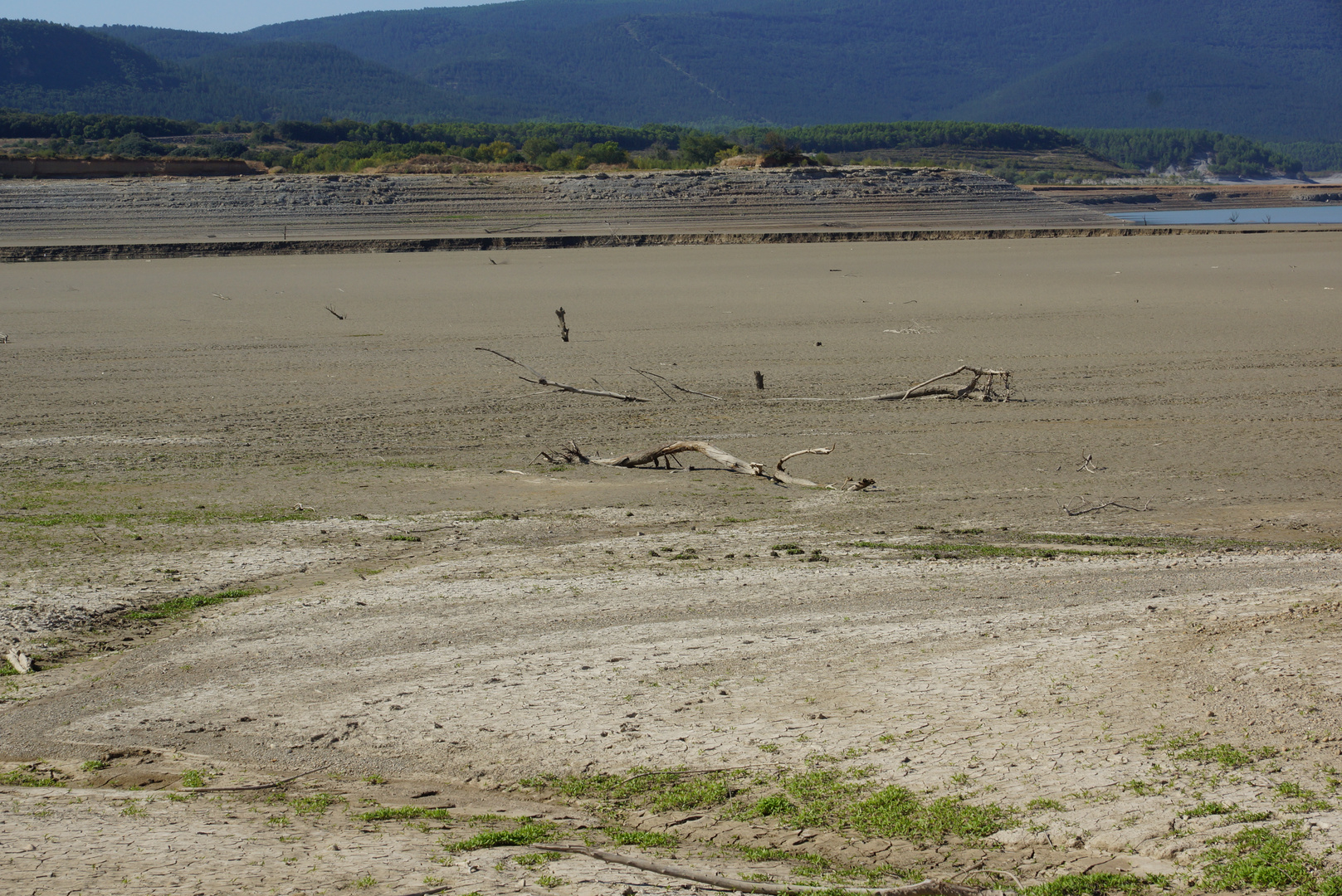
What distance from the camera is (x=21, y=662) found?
568 centimetres

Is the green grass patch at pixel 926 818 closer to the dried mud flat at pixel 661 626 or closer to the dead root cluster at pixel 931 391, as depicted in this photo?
the dried mud flat at pixel 661 626

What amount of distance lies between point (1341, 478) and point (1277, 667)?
5369 mm

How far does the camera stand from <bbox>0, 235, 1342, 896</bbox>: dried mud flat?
162 inches

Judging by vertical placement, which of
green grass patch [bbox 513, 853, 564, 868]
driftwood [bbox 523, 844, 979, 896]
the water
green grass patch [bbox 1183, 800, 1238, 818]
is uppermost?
the water

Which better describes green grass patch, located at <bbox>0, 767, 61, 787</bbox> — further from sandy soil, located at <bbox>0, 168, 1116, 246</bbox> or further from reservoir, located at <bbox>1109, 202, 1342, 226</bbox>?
reservoir, located at <bbox>1109, 202, 1342, 226</bbox>

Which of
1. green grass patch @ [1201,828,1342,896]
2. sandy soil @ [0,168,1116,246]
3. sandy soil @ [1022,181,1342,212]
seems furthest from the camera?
sandy soil @ [1022,181,1342,212]

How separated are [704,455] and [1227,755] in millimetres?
6543

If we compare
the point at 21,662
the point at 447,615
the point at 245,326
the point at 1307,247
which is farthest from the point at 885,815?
the point at 1307,247

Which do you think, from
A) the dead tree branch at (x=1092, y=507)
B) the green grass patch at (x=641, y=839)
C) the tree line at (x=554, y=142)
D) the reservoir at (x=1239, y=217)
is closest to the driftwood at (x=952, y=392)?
the dead tree branch at (x=1092, y=507)

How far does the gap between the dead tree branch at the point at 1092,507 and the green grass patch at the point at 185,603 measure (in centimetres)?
577

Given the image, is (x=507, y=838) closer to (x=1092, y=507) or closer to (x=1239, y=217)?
(x=1092, y=507)

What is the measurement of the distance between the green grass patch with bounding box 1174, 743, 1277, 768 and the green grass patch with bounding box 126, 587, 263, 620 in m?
4.99

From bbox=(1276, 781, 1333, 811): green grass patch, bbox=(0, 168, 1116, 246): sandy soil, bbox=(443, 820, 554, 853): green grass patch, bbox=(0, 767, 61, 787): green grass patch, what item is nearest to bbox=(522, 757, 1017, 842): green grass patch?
bbox=(443, 820, 554, 853): green grass patch

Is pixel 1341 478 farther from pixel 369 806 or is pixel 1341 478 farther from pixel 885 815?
pixel 369 806
